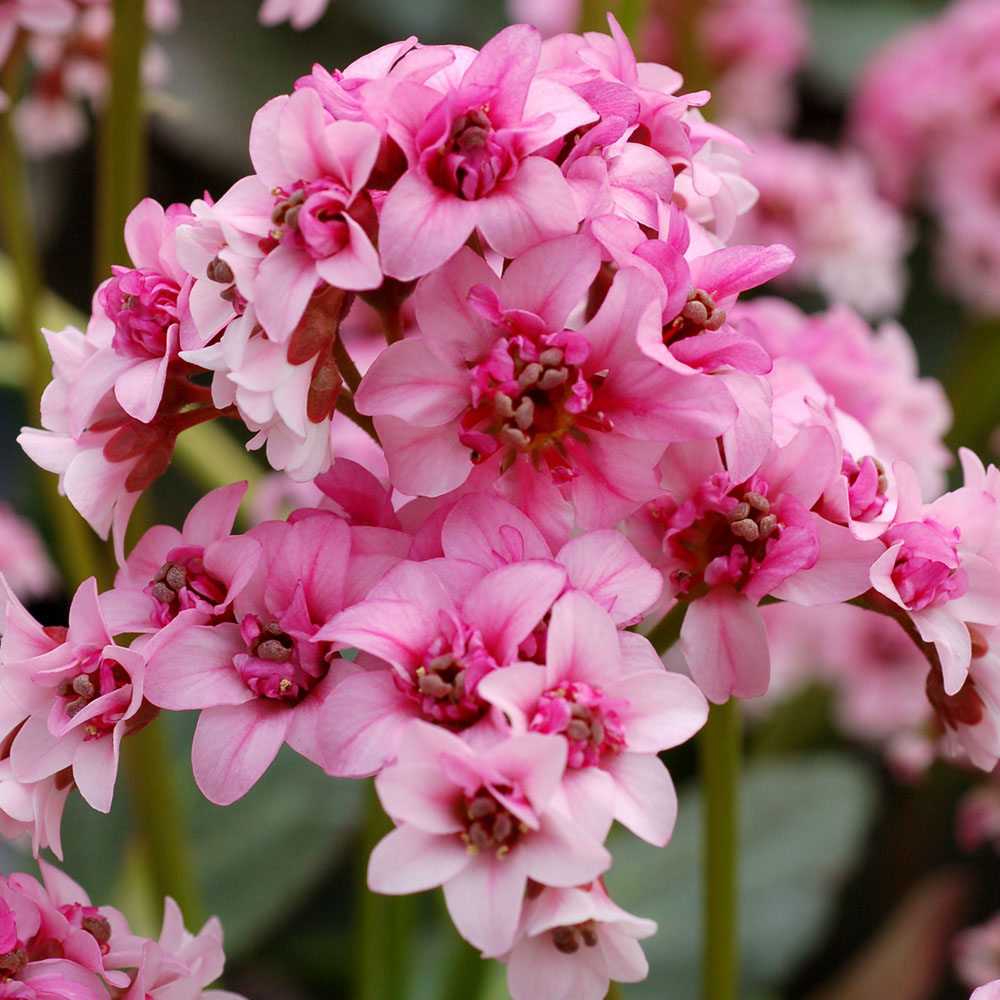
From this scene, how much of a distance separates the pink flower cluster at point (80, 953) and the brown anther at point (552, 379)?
0.52 ft

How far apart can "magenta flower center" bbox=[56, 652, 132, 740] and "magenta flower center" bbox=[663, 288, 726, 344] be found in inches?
5.9

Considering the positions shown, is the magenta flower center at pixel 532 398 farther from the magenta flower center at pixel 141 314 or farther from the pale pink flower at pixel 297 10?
the pale pink flower at pixel 297 10

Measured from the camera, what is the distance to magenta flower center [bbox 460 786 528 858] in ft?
0.84

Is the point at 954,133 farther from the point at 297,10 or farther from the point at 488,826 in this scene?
the point at 488,826

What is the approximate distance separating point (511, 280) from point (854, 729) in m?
0.71

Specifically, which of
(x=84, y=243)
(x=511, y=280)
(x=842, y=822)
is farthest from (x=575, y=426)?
(x=84, y=243)

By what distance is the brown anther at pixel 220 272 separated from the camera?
0.29 metres

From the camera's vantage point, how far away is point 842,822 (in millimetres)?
797

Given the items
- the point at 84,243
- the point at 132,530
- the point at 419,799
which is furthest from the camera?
the point at 84,243

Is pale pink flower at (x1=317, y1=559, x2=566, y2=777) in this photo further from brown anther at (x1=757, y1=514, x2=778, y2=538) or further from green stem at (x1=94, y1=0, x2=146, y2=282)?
green stem at (x1=94, y1=0, x2=146, y2=282)

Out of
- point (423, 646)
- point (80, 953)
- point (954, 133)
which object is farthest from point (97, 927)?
point (954, 133)

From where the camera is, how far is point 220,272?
290 mm

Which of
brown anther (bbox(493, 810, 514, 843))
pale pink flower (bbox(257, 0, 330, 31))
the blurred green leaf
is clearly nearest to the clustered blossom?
brown anther (bbox(493, 810, 514, 843))

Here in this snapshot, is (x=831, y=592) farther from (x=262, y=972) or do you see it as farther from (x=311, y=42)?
(x=311, y=42)
